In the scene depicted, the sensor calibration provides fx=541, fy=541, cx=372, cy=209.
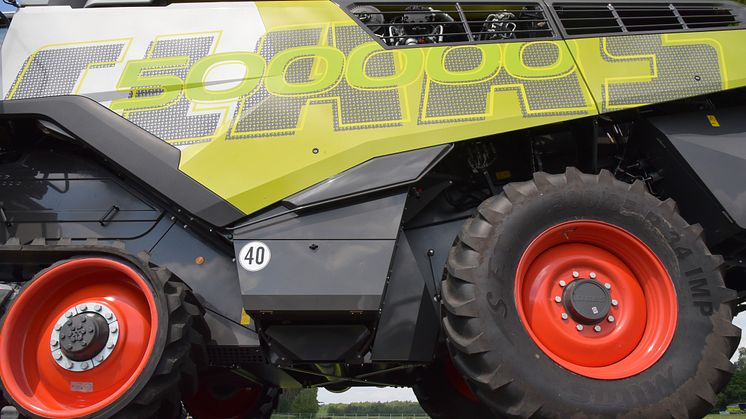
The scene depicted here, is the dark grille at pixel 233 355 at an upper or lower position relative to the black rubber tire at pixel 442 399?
upper

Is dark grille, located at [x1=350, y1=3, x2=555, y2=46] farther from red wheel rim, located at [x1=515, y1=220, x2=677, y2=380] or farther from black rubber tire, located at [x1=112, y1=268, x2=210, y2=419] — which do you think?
black rubber tire, located at [x1=112, y1=268, x2=210, y2=419]

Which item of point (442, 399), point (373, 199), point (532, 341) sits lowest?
point (442, 399)

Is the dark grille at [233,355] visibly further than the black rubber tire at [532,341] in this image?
Yes

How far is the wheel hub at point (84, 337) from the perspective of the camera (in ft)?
9.33

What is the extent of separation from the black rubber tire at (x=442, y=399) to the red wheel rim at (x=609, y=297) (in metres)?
1.40

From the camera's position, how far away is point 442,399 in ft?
14.2

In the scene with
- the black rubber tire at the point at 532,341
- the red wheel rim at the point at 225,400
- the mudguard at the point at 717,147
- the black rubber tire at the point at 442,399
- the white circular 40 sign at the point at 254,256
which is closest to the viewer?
the black rubber tire at the point at 532,341

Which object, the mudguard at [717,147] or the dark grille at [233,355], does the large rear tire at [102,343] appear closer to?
the dark grille at [233,355]

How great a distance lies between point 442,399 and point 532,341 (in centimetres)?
177

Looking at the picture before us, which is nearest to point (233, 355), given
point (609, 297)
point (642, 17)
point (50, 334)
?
point (50, 334)

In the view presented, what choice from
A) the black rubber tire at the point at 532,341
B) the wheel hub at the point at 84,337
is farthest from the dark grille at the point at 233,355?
the black rubber tire at the point at 532,341

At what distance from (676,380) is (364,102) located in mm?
2267

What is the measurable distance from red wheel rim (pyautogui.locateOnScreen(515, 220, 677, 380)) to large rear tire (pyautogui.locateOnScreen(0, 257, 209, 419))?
6.13ft

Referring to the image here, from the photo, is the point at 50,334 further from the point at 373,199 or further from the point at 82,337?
the point at 373,199
